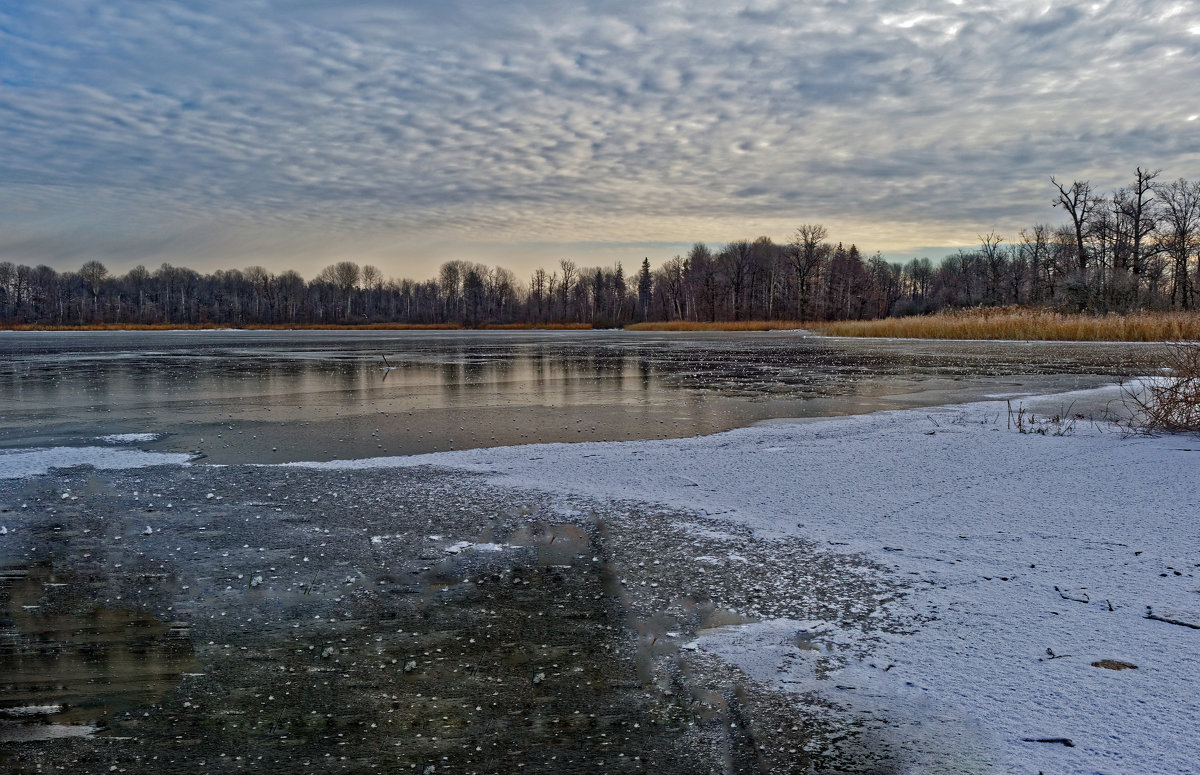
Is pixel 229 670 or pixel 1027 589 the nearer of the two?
pixel 229 670

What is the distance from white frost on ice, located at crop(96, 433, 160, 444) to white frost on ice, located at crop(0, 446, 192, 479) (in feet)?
1.34

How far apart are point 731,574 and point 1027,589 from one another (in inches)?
59.8

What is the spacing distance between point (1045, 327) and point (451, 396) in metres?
30.1

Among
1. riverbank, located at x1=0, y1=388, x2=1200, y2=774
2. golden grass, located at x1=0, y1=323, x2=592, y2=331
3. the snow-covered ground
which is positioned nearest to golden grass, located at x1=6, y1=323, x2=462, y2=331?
golden grass, located at x1=0, y1=323, x2=592, y2=331

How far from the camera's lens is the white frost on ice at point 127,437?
8516mm

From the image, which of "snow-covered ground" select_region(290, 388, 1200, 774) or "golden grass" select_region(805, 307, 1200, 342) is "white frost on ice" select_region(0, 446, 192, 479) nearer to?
"snow-covered ground" select_region(290, 388, 1200, 774)

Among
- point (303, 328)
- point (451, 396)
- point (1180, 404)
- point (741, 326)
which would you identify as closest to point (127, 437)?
point (451, 396)

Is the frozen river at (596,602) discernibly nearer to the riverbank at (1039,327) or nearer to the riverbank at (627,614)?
the riverbank at (627,614)

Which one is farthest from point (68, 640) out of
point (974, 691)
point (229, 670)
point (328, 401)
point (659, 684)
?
point (328, 401)

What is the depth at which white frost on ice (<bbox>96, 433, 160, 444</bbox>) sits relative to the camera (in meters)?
8.52

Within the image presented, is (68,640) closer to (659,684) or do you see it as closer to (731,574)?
(659,684)

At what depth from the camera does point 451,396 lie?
519 inches

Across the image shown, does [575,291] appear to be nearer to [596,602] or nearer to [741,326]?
[741,326]

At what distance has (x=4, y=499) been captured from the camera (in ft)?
19.3
